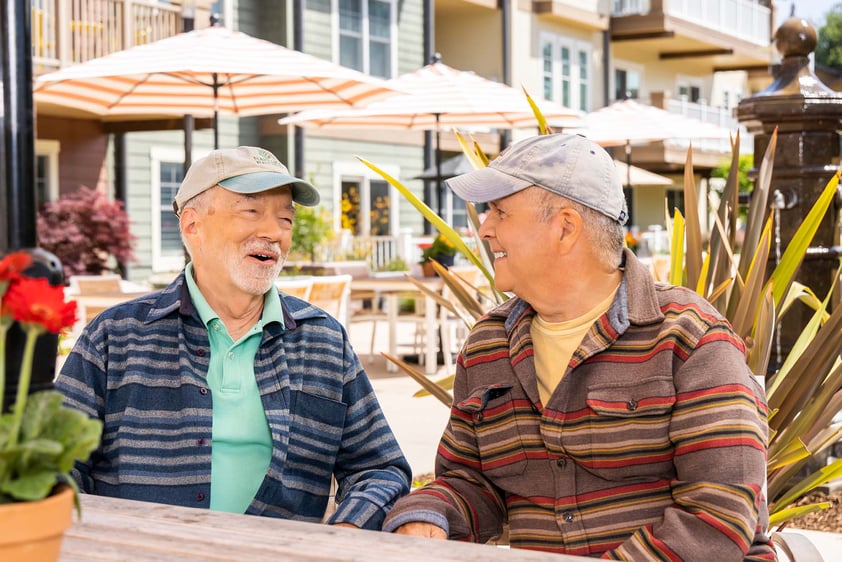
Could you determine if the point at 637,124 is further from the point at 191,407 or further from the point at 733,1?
the point at 733,1

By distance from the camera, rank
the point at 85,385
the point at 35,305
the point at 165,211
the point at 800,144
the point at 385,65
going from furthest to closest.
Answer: the point at 385,65, the point at 165,211, the point at 800,144, the point at 85,385, the point at 35,305

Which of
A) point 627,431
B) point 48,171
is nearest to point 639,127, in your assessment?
point 48,171

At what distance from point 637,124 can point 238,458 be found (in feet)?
38.1

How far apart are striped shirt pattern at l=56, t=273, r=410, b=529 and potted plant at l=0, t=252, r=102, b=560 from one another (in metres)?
1.27

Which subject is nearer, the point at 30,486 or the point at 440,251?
the point at 30,486

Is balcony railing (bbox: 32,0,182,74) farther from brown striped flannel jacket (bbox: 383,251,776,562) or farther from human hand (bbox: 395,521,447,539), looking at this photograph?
human hand (bbox: 395,521,447,539)

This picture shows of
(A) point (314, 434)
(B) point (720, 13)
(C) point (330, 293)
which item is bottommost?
(C) point (330, 293)

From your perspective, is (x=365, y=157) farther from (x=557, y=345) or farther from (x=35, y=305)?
(x=35, y=305)

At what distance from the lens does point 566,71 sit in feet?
78.6

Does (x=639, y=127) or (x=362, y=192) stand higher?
(x=639, y=127)

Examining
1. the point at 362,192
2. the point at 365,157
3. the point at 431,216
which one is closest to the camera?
the point at 431,216

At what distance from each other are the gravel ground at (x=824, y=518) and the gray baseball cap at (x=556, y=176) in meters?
2.55

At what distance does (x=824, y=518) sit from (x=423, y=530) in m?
2.82

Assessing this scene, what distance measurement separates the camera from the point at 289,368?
8.59ft
